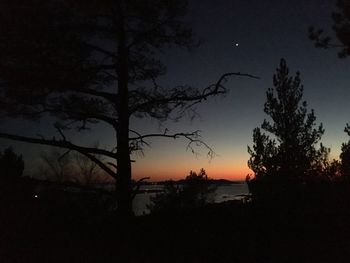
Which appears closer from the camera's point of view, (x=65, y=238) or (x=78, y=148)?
(x=65, y=238)

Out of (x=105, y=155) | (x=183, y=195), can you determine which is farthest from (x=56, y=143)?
(x=183, y=195)

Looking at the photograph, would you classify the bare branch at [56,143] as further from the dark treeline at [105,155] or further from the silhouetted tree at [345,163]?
the silhouetted tree at [345,163]

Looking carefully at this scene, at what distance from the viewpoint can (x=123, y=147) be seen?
12.0m

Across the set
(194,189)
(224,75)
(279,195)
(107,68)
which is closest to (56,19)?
(107,68)

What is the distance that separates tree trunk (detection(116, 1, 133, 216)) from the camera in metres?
11.9

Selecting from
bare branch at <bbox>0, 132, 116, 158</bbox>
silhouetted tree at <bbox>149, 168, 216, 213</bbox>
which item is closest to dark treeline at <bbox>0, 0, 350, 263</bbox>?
bare branch at <bbox>0, 132, 116, 158</bbox>

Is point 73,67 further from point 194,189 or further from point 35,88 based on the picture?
point 194,189

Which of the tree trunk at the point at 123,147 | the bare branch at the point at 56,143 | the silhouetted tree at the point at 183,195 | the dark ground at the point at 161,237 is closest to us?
the dark ground at the point at 161,237

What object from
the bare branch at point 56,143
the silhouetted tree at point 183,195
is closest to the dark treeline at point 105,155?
the bare branch at point 56,143

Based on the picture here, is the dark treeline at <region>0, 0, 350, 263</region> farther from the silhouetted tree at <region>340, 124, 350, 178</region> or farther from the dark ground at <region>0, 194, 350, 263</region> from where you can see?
the silhouetted tree at <region>340, 124, 350, 178</region>

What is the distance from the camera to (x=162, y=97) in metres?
12.1

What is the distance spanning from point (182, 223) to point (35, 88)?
451 cm

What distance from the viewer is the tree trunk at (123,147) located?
11.9 m

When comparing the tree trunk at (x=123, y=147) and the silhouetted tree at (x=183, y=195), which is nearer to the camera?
the tree trunk at (x=123, y=147)
